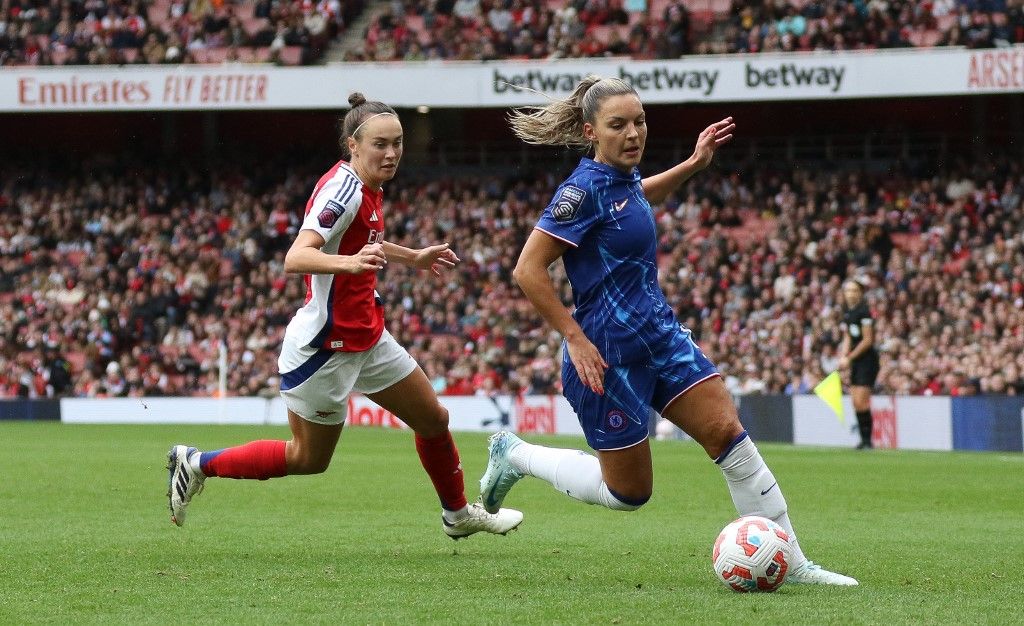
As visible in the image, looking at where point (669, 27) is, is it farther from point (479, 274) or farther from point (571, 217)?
point (571, 217)

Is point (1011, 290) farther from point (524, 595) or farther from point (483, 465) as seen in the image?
point (524, 595)

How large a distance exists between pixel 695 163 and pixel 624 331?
3.77ft

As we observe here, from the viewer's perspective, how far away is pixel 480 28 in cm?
2938

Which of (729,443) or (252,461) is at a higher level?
(729,443)

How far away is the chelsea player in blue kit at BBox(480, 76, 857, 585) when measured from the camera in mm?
5984

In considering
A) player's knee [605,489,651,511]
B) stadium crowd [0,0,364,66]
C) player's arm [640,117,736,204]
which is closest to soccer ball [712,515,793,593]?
player's knee [605,489,651,511]

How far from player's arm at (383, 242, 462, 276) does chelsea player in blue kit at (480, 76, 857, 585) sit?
42.6 inches

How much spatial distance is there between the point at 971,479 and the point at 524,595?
7.81 meters

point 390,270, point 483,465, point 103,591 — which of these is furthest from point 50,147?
point 103,591

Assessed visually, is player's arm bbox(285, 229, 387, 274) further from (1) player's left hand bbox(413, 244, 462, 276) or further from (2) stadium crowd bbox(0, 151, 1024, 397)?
(2) stadium crowd bbox(0, 151, 1024, 397)

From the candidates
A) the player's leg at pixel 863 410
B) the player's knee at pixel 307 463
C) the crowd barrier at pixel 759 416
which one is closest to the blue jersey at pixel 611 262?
the player's knee at pixel 307 463

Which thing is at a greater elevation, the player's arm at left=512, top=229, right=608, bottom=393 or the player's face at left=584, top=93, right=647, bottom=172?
the player's face at left=584, top=93, right=647, bottom=172

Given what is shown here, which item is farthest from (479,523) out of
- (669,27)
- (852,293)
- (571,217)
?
(669,27)

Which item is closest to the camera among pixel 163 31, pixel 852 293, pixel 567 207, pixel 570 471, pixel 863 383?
pixel 567 207
